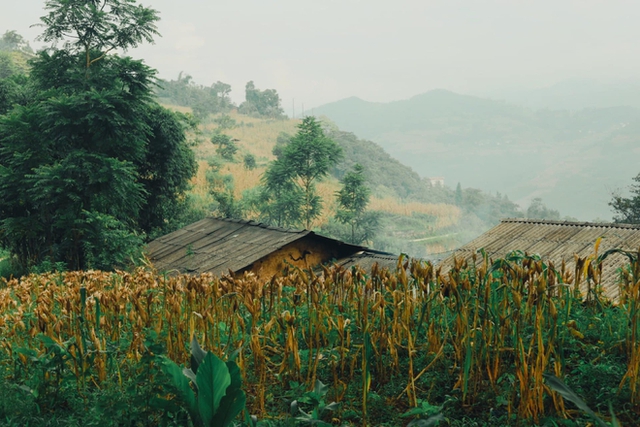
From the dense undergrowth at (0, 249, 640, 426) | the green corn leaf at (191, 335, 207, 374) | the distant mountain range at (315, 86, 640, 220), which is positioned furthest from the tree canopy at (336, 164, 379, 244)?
the distant mountain range at (315, 86, 640, 220)

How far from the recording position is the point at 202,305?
3.32 m

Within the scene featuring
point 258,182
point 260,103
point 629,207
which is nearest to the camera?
point 629,207

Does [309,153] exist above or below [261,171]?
above

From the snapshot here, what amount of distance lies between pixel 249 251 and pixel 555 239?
19.5ft

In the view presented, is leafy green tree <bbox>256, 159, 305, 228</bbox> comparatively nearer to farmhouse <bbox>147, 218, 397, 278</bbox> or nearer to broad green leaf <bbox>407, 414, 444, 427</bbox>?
farmhouse <bbox>147, 218, 397, 278</bbox>

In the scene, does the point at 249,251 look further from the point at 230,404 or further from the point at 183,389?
the point at 230,404

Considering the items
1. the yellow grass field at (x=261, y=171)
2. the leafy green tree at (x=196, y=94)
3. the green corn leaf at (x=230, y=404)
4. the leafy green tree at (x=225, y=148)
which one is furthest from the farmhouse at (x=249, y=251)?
the leafy green tree at (x=196, y=94)

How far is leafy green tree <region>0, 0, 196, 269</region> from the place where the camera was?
12.6 meters

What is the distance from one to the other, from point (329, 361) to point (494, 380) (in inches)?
29.3

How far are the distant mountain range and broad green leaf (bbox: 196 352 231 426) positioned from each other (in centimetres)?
9123

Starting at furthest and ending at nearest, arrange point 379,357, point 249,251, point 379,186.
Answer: point 379,186 → point 249,251 → point 379,357

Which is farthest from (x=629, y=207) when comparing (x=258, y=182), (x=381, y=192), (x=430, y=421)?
(x=381, y=192)

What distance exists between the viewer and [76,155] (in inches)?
490

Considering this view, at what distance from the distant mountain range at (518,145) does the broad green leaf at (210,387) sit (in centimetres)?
9123
